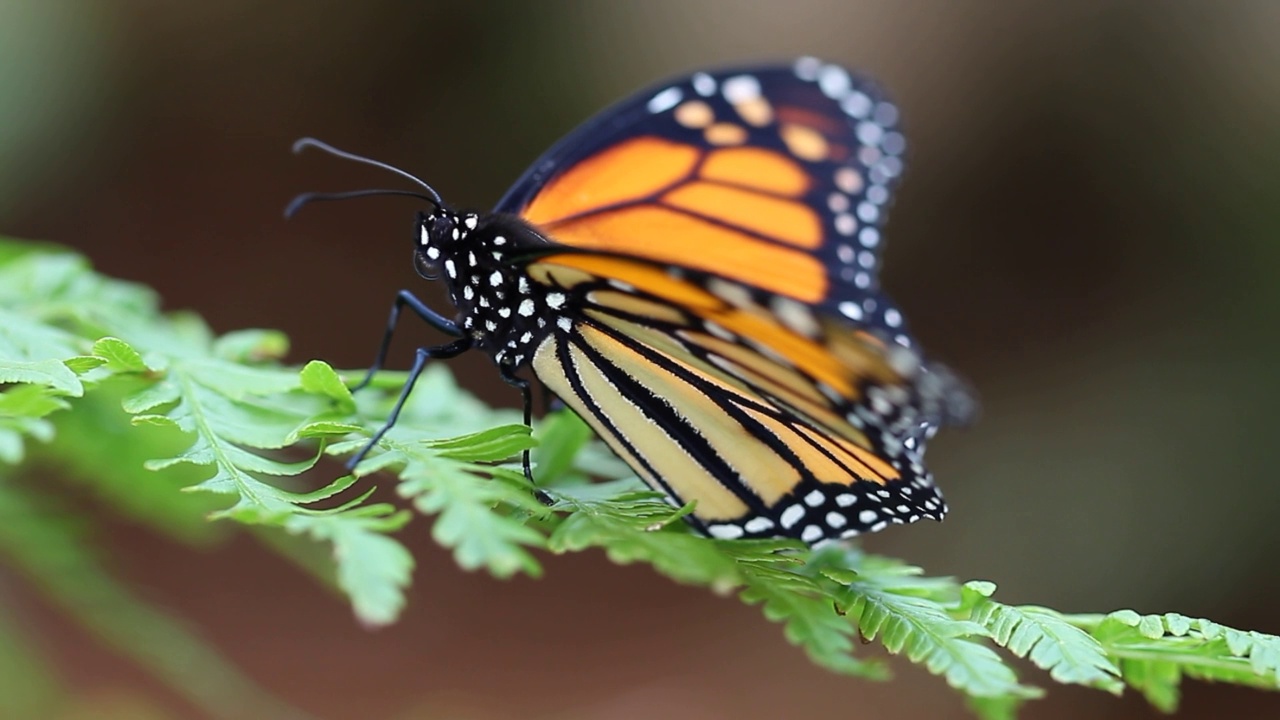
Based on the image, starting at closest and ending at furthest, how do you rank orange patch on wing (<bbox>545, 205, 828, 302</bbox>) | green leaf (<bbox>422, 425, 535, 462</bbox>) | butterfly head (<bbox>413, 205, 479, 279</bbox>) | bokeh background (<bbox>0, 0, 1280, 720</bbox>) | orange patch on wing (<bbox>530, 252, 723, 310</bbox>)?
green leaf (<bbox>422, 425, 535, 462</bbox>)
orange patch on wing (<bbox>530, 252, 723, 310</bbox>)
butterfly head (<bbox>413, 205, 479, 279</bbox>)
orange patch on wing (<bbox>545, 205, 828, 302</bbox>)
bokeh background (<bbox>0, 0, 1280, 720</bbox>)

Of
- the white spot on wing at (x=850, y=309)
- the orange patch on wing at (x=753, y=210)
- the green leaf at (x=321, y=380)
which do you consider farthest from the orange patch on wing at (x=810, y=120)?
the green leaf at (x=321, y=380)

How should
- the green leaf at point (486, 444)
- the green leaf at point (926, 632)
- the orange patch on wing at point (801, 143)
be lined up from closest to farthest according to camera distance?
1. the green leaf at point (926, 632)
2. the green leaf at point (486, 444)
3. the orange patch on wing at point (801, 143)

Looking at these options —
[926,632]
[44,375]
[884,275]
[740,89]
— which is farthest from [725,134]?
[884,275]

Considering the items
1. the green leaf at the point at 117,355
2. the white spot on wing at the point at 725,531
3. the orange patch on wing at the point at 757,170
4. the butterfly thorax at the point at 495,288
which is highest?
the orange patch on wing at the point at 757,170

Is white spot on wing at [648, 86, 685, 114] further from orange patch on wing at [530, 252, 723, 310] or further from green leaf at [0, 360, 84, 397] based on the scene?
green leaf at [0, 360, 84, 397]

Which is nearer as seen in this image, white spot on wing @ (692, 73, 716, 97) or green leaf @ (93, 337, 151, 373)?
green leaf @ (93, 337, 151, 373)

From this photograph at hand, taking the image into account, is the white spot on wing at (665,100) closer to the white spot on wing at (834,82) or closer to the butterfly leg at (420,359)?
the white spot on wing at (834,82)

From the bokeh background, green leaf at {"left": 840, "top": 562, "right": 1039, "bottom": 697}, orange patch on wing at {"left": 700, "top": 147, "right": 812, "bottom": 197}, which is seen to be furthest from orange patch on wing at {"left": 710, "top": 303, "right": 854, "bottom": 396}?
the bokeh background
